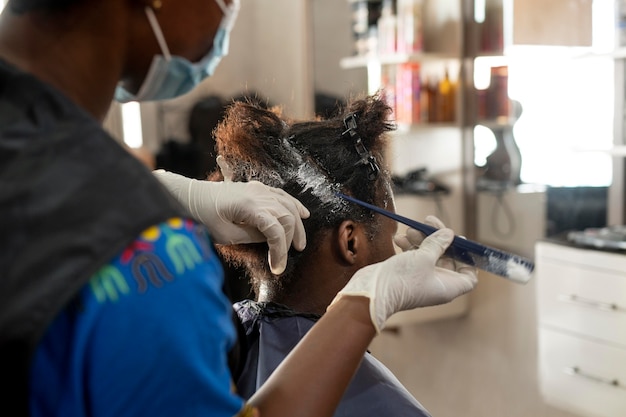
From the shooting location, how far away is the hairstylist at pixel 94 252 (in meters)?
0.65

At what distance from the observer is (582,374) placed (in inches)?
104

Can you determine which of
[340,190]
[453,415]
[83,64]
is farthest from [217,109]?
[83,64]

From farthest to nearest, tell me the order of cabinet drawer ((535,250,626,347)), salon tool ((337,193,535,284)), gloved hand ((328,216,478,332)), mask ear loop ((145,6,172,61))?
cabinet drawer ((535,250,626,347)) → salon tool ((337,193,535,284)) → gloved hand ((328,216,478,332)) → mask ear loop ((145,6,172,61))

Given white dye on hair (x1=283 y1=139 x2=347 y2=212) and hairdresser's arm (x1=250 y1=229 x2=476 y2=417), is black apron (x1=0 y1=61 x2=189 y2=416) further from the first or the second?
white dye on hair (x1=283 y1=139 x2=347 y2=212)

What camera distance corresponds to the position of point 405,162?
365cm

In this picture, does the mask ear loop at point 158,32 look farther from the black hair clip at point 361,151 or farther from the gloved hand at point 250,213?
the black hair clip at point 361,151

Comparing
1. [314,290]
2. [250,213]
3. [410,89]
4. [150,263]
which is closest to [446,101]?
[410,89]

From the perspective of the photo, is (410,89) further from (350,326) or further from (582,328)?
(350,326)

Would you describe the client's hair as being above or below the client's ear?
above

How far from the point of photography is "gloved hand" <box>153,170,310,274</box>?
1.26 m

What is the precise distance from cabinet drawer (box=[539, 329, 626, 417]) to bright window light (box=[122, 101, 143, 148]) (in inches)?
121

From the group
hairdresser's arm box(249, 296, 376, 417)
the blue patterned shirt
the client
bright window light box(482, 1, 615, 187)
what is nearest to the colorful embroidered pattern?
the blue patterned shirt

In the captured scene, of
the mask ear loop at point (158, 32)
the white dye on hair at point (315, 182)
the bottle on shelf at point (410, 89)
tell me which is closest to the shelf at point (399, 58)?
the bottle on shelf at point (410, 89)

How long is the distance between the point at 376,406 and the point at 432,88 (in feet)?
7.88
